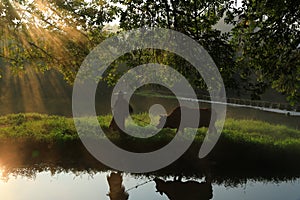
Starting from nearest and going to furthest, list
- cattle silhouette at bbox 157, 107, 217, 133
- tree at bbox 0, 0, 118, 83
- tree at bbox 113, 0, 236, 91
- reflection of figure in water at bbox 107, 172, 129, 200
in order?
tree at bbox 113, 0, 236, 91 → reflection of figure in water at bbox 107, 172, 129, 200 → tree at bbox 0, 0, 118, 83 → cattle silhouette at bbox 157, 107, 217, 133

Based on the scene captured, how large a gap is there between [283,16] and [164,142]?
31.3 ft

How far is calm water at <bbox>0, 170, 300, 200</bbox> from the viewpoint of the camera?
9.52m

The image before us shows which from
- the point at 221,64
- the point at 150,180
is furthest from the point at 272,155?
the point at 221,64

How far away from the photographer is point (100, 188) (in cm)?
1018

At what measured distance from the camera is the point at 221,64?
6.34m

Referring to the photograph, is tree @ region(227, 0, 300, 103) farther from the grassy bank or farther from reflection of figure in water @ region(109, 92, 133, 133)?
reflection of figure in water @ region(109, 92, 133, 133)

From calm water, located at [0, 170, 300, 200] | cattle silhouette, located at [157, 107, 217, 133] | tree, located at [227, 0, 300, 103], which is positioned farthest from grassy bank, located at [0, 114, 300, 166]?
tree, located at [227, 0, 300, 103]

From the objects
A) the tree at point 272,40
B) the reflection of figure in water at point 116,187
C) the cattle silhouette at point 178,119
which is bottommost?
the reflection of figure in water at point 116,187

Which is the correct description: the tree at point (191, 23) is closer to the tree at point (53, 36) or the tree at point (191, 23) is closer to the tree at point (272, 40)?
the tree at point (272, 40)

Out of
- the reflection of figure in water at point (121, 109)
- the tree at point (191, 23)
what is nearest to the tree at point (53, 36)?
the reflection of figure in water at point (121, 109)

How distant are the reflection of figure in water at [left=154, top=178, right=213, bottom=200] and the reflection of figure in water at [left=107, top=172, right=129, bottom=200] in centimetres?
121

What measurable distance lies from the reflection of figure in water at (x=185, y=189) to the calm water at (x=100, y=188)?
0.04m

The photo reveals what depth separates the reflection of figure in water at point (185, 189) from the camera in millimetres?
9820

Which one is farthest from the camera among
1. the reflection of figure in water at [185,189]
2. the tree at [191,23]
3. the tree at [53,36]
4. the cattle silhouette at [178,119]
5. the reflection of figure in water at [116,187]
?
the cattle silhouette at [178,119]
